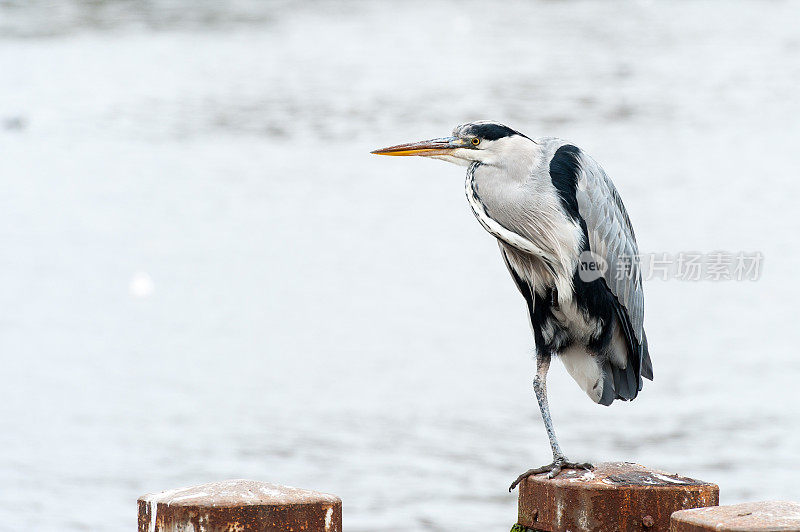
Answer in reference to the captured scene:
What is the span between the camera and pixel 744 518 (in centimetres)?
167

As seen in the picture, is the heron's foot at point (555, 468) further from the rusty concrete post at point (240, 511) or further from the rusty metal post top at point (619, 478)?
the rusty concrete post at point (240, 511)

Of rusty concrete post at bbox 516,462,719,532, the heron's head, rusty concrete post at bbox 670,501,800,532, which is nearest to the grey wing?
the heron's head

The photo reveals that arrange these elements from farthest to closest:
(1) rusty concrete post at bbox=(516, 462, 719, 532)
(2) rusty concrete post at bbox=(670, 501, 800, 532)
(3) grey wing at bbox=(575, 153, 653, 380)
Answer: (3) grey wing at bbox=(575, 153, 653, 380) → (1) rusty concrete post at bbox=(516, 462, 719, 532) → (2) rusty concrete post at bbox=(670, 501, 800, 532)

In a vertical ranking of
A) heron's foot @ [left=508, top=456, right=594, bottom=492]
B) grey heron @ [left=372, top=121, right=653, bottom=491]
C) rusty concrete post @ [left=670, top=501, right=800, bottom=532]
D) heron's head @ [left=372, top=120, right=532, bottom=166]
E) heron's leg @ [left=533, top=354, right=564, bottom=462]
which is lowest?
rusty concrete post @ [left=670, top=501, right=800, bottom=532]

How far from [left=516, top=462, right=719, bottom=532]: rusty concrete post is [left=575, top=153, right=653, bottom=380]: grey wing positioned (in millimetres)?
803

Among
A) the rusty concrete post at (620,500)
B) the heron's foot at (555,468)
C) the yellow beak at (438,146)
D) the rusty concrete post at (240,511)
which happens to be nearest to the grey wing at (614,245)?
the yellow beak at (438,146)

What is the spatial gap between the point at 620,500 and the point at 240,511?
0.80 metres

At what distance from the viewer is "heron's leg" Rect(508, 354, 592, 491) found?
2400 mm

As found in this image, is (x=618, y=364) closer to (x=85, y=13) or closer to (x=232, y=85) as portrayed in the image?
(x=232, y=85)

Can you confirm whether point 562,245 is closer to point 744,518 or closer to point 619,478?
point 619,478

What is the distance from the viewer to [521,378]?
7652mm

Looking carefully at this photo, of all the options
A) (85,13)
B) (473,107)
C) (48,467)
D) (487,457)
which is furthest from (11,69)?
(487,457)

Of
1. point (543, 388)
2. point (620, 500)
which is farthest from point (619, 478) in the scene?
point (543, 388)

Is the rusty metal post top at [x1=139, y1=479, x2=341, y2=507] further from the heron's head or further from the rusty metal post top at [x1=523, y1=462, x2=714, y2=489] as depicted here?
the heron's head
